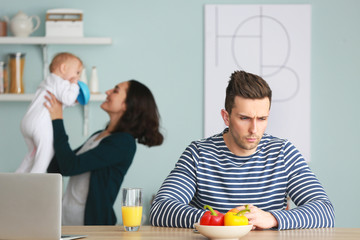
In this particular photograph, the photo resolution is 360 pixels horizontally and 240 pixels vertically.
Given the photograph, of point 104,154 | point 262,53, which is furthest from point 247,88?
point 262,53

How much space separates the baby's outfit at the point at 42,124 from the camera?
2.59 m

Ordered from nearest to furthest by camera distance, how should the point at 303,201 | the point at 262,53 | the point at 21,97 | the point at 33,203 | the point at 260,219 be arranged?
the point at 33,203 → the point at 260,219 → the point at 303,201 → the point at 21,97 → the point at 262,53

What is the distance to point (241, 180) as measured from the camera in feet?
6.67

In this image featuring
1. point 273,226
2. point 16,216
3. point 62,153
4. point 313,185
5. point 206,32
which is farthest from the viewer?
point 206,32

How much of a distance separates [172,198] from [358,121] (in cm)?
225

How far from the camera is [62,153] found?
2.56 meters

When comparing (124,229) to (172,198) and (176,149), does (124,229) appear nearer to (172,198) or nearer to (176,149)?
(172,198)

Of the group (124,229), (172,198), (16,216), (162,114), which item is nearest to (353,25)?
(162,114)

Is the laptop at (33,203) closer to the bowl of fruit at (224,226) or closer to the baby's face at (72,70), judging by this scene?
the bowl of fruit at (224,226)

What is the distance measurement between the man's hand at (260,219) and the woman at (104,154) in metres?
1.02

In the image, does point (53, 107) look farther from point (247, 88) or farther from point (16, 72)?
point (16, 72)

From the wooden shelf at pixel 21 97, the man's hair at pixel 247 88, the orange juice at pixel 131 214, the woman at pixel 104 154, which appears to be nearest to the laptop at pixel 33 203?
the orange juice at pixel 131 214

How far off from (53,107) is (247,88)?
3.51 feet

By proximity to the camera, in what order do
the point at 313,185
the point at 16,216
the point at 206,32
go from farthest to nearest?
the point at 206,32, the point at 313,185, the point at 16,216
